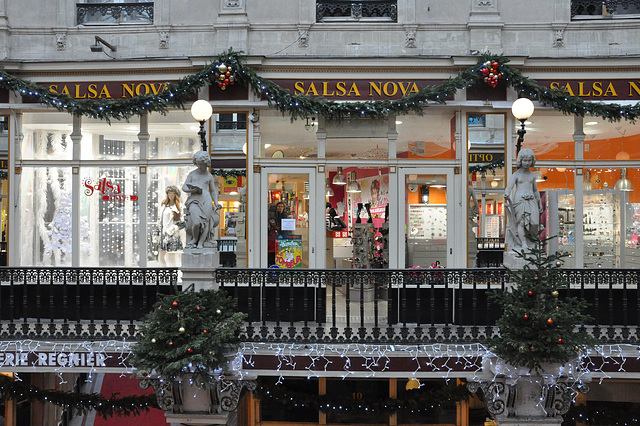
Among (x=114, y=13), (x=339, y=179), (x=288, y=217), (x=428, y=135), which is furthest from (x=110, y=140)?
(x=428, y=135)

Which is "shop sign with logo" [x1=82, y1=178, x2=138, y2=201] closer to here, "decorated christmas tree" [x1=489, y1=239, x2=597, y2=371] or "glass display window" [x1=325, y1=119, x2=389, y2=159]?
"glass display window" [x1=325, y1=119, x2=389, y2=159]

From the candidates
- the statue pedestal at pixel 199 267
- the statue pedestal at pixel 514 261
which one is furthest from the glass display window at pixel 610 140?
the statue pedestal at pixel 199 267

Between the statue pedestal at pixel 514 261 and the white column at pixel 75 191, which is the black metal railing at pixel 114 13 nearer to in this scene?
the white column at pixel 75 191

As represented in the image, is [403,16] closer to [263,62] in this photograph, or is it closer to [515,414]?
[263,62]

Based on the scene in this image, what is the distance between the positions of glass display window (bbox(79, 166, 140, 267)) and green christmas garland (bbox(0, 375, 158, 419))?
101 inches

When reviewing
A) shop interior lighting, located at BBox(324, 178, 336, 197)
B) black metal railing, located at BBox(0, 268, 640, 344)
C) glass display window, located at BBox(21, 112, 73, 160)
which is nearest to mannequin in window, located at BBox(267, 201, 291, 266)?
shop interior lighting, located at BBox(324, 178, 336, 197)

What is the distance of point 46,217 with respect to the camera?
1161 centimetres

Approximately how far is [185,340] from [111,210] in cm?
472

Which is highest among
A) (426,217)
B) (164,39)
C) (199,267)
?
(164,39)

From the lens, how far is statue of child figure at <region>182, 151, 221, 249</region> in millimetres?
8656

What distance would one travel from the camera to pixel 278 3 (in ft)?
37.2

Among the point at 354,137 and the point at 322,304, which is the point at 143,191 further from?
the point at 322,304

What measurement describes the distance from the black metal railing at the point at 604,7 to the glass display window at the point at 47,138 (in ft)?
32.6

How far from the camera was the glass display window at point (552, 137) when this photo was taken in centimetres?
1145
